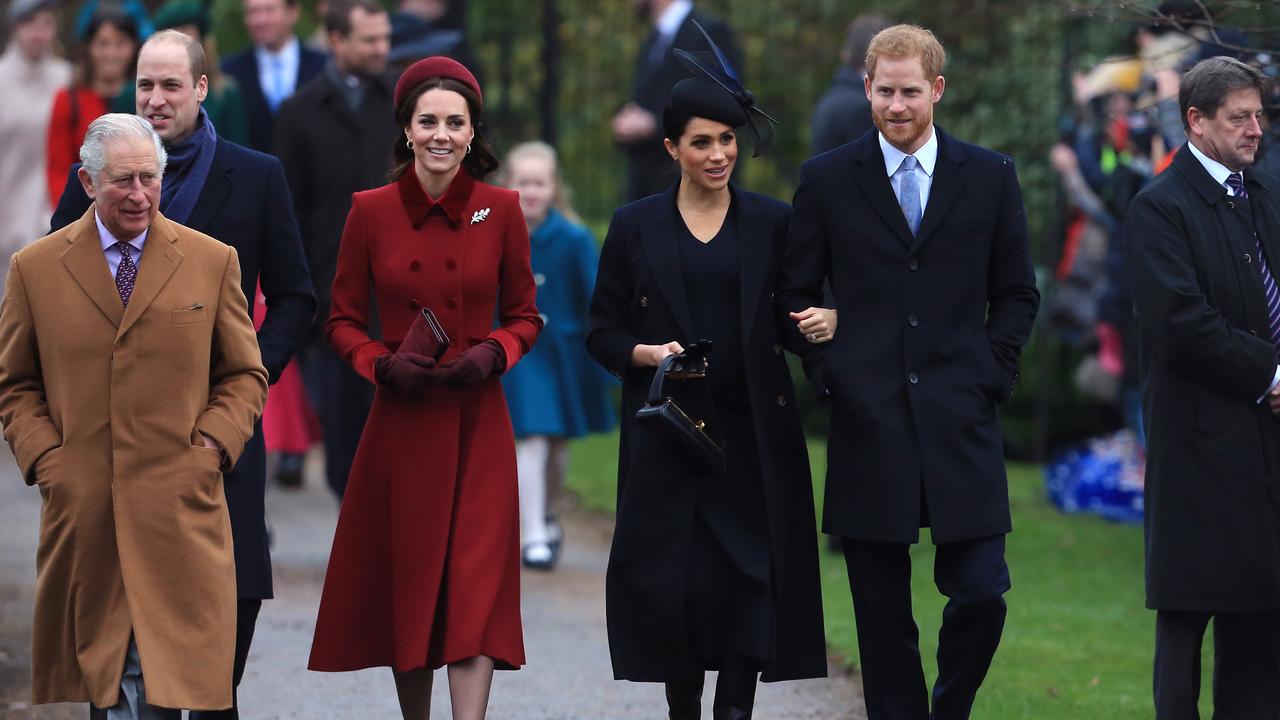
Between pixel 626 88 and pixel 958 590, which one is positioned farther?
pixel 626 88

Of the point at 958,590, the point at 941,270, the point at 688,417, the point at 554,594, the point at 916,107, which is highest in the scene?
the point at 916,107

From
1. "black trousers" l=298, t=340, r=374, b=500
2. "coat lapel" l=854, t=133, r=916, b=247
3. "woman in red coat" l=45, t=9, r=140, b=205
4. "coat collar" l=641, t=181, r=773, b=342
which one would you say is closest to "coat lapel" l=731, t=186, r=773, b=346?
"coat collar" l=641, t=181, r=773, b=342

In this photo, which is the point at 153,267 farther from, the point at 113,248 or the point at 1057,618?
the point at 1057,618

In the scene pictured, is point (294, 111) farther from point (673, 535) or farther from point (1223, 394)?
point (1223, 394)

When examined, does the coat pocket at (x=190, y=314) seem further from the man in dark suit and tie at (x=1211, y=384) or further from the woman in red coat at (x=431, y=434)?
the man in dark suit and tie at (x=1211, y=384)

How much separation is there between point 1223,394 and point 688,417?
1525mm

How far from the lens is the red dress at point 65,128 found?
9.63 metres

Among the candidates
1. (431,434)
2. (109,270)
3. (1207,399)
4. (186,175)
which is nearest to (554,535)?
(431,434)

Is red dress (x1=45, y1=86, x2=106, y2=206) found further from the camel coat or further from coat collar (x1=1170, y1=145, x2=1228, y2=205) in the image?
coat collar (x1=1170, y1=145, x2=1228, y2=205)

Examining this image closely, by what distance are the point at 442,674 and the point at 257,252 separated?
7.27ft

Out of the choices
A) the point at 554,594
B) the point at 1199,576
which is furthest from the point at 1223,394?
the point at 554,594

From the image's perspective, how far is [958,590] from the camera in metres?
5.93

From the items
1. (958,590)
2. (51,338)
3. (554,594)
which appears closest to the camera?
(51,338)

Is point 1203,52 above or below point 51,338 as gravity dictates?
above
